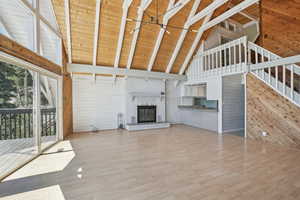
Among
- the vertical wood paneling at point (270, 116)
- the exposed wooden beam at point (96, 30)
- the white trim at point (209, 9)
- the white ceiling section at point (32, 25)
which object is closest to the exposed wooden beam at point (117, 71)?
the exposed wooden beam at point (96, 30)

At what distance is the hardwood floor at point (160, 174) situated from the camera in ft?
7.11

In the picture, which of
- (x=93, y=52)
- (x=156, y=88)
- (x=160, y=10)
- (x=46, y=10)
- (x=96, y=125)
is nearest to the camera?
(x=46, y=10)

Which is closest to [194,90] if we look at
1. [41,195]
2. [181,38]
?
[181,38]

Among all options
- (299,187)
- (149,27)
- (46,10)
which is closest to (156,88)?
(149,27)

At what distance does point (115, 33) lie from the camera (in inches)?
214

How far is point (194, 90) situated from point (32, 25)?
23.8 ft

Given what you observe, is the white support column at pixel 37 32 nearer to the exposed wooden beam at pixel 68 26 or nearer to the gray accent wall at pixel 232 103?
the exposed wooden beam at pixel 68 26

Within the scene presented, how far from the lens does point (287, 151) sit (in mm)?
3967

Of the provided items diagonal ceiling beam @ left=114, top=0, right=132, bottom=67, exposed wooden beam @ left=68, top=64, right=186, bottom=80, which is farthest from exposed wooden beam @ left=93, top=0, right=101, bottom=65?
diagonal ceiling beam @ left=114, top=0, right=132, bottom=67

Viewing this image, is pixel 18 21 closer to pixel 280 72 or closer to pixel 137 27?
pixel 137 27

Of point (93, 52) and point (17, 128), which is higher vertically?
point (93, 52)

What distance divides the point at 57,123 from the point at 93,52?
301cm

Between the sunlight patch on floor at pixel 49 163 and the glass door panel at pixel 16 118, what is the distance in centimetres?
18

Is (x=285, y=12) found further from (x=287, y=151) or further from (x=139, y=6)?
(x=139, y=6)
